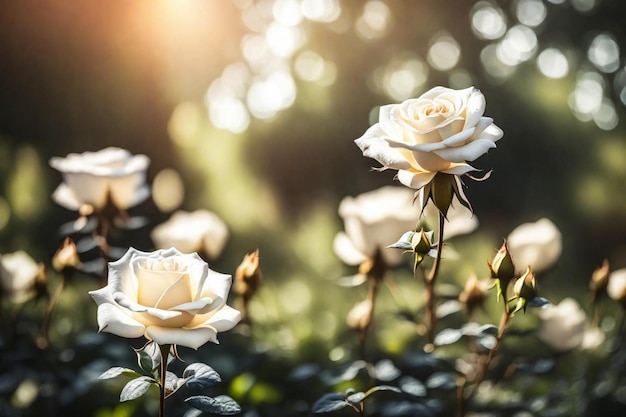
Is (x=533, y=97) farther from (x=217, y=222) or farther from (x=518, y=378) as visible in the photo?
(x=217, y=222)

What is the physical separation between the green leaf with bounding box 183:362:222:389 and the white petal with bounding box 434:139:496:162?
21 cm

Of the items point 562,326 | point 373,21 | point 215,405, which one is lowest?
point 562,326

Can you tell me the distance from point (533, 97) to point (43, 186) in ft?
3.39

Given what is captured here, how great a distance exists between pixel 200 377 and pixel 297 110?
1096mm

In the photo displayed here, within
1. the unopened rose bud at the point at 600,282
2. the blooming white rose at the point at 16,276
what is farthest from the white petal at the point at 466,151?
the blooming white rose at the point at 16,276

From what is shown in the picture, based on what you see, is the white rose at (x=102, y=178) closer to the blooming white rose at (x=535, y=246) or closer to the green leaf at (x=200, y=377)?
the green leaf at (x=200, y=377)

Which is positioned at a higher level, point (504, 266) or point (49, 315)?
point (504, 266)

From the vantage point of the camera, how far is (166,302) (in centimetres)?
43

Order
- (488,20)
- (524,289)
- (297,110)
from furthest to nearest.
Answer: (488,20), (297,110), (524,289)

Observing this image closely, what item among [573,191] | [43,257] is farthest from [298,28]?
[43,257]

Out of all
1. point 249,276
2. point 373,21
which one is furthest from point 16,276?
point 373,21

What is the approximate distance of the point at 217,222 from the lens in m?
0.84

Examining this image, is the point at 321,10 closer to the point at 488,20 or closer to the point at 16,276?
Result: the point at 488,20

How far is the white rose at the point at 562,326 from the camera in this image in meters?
0.82
